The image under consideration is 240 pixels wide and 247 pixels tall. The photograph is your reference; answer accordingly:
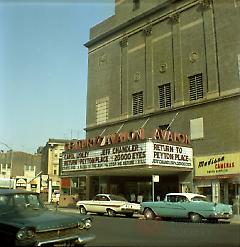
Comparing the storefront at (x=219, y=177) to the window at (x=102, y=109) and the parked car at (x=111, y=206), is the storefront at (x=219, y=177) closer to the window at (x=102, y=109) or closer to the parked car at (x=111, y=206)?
the parked car at (x=111, y=206)

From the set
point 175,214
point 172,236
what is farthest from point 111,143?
point 172,236

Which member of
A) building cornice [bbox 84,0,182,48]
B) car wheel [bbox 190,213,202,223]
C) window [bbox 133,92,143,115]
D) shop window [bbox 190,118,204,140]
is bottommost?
car wheel [bbox 190,213,202,223]

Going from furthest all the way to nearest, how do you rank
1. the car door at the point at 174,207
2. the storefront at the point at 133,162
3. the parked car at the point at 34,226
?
the storefront at the point at 133,162 < the car door at the point at 174,207 < the parked car at the point at 34,226

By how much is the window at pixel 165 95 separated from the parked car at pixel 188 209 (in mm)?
12494

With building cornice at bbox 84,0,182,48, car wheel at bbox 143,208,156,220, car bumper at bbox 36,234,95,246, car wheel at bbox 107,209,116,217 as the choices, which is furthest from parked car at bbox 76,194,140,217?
car bumper at bbox 36,234,95,246

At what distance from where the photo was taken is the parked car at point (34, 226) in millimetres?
8055

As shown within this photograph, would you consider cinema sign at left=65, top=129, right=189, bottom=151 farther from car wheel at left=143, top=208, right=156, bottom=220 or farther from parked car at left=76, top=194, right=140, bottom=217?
car wheel at left=143, top=208, right=156, bottom=220

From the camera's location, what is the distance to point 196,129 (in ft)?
106

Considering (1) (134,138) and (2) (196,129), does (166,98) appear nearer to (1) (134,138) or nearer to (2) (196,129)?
(2) (196,129)

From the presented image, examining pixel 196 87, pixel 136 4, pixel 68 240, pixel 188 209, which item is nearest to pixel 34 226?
pixel 68 240

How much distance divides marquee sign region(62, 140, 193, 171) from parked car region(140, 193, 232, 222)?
5.21m

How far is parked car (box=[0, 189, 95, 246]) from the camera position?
26.4 ft

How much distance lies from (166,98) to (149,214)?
13347 mm

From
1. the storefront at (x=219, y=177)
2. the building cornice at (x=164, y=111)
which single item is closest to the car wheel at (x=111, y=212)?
the storefront at (x=219, y=177)
